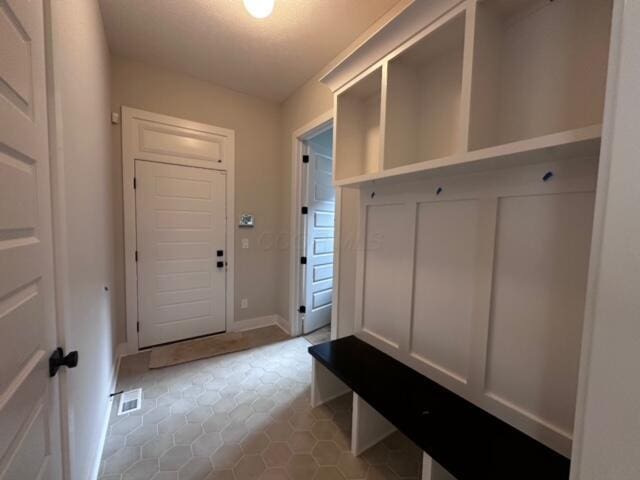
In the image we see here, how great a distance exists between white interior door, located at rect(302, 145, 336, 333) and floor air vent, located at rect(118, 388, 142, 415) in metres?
1.65

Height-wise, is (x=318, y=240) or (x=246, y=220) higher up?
(x=246, y=220)

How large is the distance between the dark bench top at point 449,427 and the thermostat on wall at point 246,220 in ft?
6.51

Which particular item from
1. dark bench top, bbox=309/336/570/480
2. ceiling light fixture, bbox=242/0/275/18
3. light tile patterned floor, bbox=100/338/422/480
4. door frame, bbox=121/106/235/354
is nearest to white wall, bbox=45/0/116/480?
light tile patterned floor, bbox=100/338/422/480

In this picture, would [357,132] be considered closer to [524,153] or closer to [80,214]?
[524,153]

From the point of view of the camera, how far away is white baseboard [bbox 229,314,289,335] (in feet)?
10.5

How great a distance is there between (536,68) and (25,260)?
6.22 ft

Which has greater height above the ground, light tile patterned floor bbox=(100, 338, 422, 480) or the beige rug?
the beige rug

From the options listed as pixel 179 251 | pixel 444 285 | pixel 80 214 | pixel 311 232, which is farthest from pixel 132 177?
pixel 444 285

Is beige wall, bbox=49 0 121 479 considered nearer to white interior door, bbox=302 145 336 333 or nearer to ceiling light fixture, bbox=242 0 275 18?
ceiling light fixture, bbox=242 0 275 18

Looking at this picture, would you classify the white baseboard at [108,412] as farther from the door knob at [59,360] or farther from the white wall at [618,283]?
the white wall at [618,283]

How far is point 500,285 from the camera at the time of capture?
1.23m

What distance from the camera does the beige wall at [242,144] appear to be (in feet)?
8.22

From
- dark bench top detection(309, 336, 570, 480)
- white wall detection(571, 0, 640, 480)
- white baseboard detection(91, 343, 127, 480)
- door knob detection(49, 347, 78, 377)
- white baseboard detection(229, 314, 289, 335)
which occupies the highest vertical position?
white wall detection(571, 0, 640, 480)

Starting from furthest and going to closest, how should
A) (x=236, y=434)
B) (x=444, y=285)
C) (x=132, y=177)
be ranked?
(x=132, y=177) → (x=236, y=434) → (x=444, y=285)
